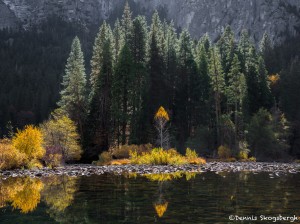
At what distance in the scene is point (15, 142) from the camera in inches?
1198

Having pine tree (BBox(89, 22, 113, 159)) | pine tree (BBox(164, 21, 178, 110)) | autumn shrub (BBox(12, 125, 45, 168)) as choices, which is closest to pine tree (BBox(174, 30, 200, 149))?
pine tree (BBox(164, 21, 178, 110))

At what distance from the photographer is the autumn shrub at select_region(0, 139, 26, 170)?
1048 inches

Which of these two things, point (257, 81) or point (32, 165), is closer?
point (32, 165)

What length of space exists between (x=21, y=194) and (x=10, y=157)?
1297 centimetres

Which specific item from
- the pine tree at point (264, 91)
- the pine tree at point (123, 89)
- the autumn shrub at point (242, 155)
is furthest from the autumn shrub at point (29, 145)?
the pine tree at point (264, 91)

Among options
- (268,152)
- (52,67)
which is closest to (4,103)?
(52,67)

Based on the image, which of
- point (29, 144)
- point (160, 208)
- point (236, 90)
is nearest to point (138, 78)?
point (236, 90)

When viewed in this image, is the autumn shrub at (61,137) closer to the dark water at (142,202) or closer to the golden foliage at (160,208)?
the dark water at (142,202)

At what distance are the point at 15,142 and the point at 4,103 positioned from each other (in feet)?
286

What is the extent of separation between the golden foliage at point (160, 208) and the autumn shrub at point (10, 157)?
17074 millimetres

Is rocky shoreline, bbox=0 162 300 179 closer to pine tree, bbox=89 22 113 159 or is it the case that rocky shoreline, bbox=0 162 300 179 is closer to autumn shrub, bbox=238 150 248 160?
autumn shrub, bbox=238 150 248 160

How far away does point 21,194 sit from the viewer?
15.2m

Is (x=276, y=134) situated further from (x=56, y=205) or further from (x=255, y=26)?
(x=255, y=26)

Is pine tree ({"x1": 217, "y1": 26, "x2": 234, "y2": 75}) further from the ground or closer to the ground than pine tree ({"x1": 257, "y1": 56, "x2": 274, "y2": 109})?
further from the ground
